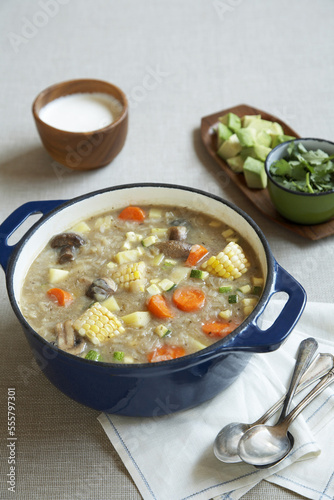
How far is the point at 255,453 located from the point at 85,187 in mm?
2232

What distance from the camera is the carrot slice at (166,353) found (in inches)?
95.7

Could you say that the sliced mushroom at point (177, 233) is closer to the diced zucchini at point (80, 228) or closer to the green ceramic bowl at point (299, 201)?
the diced zucchini at point (80, 228)

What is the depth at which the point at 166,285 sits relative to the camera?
109 inches

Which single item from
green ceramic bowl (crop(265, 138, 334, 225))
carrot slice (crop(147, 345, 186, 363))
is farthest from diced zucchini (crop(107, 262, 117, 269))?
green ceramic bowl (crop(265, 138, 334, 225))

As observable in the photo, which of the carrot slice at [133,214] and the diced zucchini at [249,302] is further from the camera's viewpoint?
the carrot slice at [133,214]

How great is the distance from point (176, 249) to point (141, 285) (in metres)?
0.28

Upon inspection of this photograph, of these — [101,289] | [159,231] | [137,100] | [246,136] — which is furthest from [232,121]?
[101,289]

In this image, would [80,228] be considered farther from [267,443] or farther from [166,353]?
[267,443]

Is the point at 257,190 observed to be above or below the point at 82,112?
below

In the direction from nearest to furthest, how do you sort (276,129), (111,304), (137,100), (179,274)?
1. (111,304)
2. (179,274)
3. (276,129)
4. (137,100)

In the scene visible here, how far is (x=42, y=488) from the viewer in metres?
2.38

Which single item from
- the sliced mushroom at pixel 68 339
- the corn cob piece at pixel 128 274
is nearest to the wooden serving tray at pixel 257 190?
the corn cob piece at pixel 128 274

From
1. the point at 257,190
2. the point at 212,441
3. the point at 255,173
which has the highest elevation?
the point at 255,173

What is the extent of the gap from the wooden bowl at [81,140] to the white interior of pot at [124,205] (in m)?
0.77
